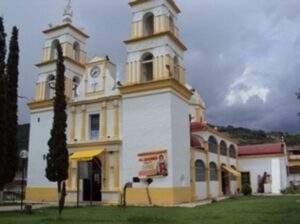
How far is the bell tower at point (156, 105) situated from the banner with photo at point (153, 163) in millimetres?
152

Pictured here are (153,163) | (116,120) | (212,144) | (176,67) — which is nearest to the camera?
(153,163)

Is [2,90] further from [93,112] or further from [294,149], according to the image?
[294,149]

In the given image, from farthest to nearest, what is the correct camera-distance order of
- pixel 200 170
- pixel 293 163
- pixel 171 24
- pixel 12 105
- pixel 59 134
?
1. pixel 293 163
2. pixel 200 170
3. pixel 171 24
4. pixel 12 105
5. pixel 59 134

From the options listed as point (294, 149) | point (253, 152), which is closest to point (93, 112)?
point (253, 152)

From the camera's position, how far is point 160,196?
3177 centimetres

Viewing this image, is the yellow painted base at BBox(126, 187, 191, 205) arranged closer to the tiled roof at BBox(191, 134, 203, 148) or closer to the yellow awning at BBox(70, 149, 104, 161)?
the yellow awning at BBox(70, 149, 104, 161)

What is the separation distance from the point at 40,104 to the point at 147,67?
10.3 metres

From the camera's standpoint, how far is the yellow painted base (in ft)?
103

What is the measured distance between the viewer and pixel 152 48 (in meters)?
34.8

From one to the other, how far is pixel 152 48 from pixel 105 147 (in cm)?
849

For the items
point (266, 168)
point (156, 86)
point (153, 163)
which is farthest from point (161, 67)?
point (266, 168)

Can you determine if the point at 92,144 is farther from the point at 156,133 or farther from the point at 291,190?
the point at 291,190

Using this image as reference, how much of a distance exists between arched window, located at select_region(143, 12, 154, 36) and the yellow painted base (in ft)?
41.1

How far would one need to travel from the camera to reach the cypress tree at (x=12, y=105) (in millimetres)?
24903
